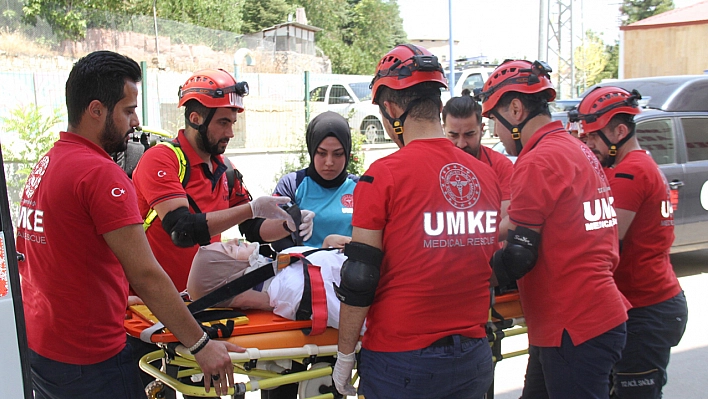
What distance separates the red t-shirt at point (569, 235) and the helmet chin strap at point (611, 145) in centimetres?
76

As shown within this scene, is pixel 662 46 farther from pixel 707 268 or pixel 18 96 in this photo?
pixel 18 96

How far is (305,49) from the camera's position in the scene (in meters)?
37.2

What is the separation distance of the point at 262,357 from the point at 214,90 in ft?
4.93

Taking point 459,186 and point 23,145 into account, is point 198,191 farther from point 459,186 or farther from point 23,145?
point 23,145

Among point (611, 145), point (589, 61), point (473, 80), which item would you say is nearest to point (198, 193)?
point (611, 145)

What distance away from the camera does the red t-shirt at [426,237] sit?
7.48 feet

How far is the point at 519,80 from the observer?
9.93 feet

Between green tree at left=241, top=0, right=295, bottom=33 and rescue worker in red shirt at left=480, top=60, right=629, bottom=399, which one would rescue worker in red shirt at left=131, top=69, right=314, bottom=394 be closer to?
rescue worker in red shirt at left=480, top=60, right=629, bottom=399

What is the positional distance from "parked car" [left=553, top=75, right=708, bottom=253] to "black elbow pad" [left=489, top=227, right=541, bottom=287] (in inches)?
209

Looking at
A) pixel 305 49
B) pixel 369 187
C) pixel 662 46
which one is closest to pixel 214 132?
pixel 369 187

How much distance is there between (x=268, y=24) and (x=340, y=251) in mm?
45913

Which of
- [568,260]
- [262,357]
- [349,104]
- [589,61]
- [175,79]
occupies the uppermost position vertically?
[589,61]

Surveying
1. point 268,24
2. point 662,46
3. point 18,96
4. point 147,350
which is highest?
point 268,24

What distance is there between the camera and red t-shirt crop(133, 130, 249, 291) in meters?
3.20
